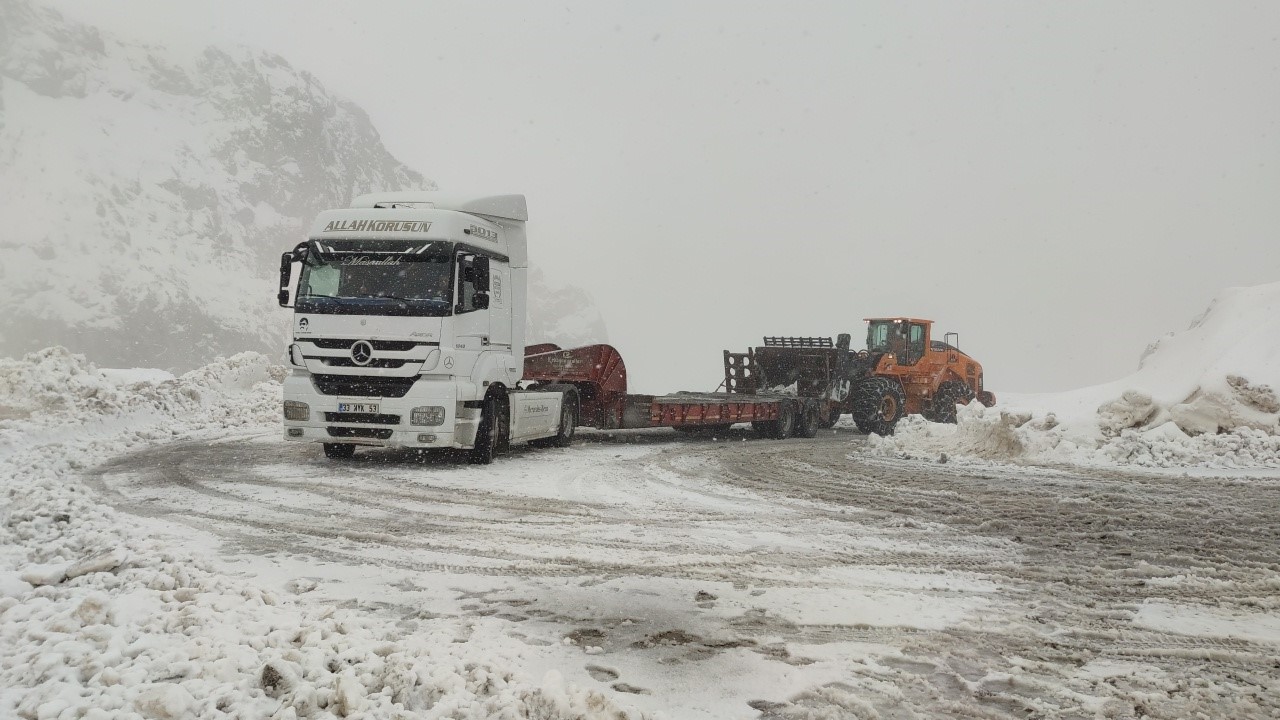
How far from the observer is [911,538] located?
7121mm

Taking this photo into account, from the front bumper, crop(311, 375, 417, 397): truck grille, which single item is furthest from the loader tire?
crop(311, 375, 417, 397): truck grille

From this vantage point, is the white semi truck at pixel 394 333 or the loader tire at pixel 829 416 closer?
the white semi truck at pixel 394 333

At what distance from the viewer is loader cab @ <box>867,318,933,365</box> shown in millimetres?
21000

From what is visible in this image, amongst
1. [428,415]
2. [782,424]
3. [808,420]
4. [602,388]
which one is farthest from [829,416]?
[428,415]

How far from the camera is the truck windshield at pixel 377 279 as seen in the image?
36.1 feet

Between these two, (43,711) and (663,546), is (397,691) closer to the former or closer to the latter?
(43,711)

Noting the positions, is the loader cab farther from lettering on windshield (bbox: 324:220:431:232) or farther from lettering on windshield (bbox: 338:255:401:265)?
lettering on windshield (bbox: 338:255:401:265)

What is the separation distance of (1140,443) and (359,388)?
11.1 metres

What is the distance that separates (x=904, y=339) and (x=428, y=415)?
44.2 feet

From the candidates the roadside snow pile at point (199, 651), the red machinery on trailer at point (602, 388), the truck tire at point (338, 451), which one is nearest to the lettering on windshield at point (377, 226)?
the truck tire at point (338, 451)

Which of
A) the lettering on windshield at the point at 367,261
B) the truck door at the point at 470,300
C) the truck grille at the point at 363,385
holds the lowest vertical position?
the truck grille at the point at 363,385

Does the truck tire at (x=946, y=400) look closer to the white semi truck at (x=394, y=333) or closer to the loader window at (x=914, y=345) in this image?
the loader window at (x=914, y=345)

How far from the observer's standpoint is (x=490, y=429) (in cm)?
1190

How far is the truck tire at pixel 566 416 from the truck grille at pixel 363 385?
3.60 metres
